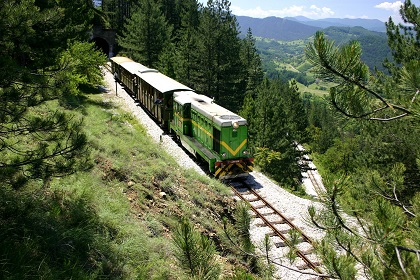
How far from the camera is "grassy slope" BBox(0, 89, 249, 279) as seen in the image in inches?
208

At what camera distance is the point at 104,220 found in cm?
732

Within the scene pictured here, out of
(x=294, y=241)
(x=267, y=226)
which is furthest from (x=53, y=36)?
(x=267, y=226)

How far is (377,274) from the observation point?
10.4 ft

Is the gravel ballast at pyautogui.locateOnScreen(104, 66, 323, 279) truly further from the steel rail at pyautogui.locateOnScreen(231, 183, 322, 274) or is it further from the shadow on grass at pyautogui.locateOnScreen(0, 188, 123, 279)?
the shadow on grass at pyautogui.locateOnScreen(0, 188, 123, 279)

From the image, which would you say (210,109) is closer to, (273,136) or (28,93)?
(28,93)

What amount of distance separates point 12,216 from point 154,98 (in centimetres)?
1762

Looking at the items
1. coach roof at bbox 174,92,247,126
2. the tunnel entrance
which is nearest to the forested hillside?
coach roof at bbox 174,92,247,126

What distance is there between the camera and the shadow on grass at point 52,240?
4.83 meters

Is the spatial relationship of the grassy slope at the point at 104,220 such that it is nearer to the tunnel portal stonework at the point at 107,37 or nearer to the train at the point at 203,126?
the train at the point at 203,126

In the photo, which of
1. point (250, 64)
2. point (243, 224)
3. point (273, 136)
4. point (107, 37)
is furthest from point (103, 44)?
point (243, 224)

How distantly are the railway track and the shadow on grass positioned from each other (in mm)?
5097

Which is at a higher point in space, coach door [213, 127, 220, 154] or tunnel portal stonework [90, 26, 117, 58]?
tunnel portal stonework [90, 26, 117, 58]

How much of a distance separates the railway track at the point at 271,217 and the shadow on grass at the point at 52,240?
5.10 m

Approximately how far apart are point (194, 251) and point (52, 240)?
3.26 meters
